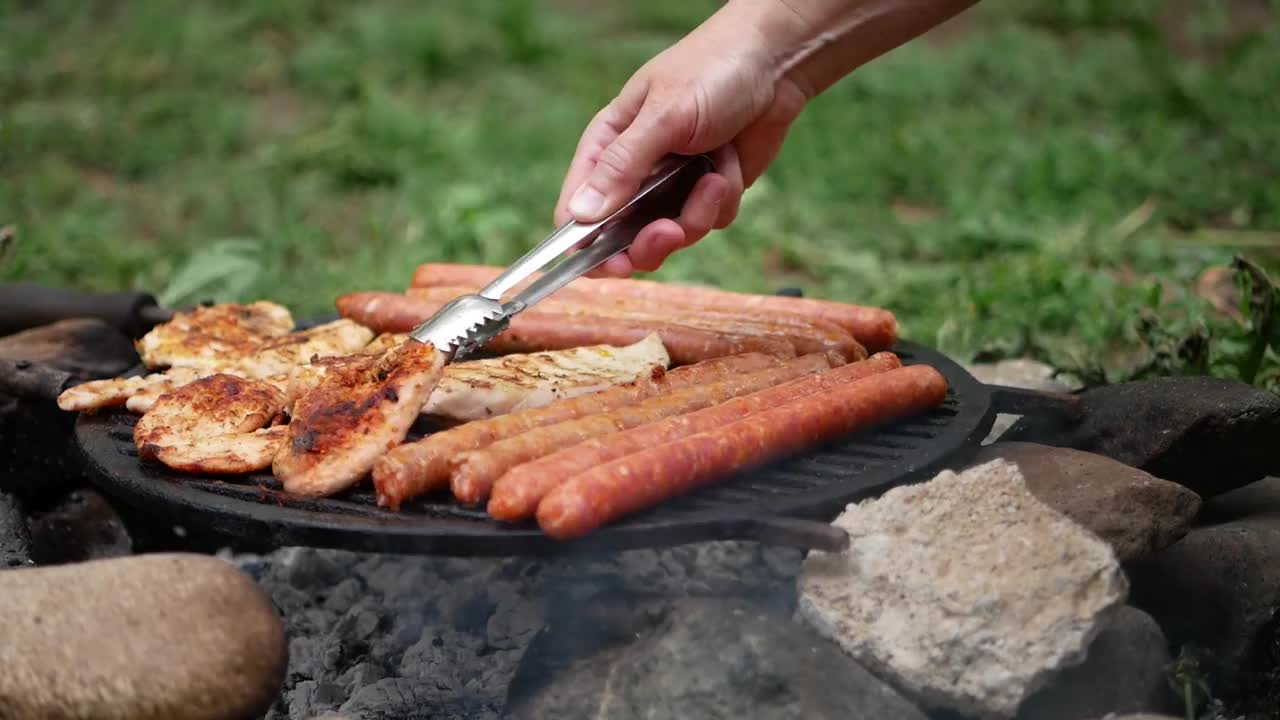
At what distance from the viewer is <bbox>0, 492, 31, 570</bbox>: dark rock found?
328 cm

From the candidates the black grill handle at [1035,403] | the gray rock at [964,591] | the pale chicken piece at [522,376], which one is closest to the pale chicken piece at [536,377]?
the pale chicken piece at [522,376]

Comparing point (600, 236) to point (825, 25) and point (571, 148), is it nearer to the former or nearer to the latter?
point (825, 25)

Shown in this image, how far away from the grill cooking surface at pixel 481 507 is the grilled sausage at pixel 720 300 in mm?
615

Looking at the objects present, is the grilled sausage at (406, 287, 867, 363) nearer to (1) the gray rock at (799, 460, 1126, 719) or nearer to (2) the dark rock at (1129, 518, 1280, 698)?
(1) the gray rock at (799, 460, 1126, 719)

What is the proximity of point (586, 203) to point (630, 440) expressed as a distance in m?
0.73

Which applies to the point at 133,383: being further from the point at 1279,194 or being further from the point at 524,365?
the point at 1279,194

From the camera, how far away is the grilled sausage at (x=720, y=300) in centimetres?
381

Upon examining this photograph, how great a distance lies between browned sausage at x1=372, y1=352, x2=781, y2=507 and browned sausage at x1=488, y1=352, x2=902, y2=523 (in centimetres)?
17

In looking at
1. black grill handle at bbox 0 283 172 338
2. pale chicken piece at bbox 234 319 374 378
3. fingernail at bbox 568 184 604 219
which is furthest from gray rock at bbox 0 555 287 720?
black grill handle at bbox 0 283 172 338

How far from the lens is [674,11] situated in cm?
1118

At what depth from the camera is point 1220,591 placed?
9.80ft

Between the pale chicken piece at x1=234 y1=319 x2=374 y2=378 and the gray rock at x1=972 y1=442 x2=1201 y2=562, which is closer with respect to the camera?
the gray rock at x1=972 y1=442 x2=1201 y2=562

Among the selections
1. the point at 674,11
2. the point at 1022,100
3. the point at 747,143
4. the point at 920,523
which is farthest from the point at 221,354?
the point at 674,11

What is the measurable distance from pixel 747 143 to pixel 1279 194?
4457 millimetres
